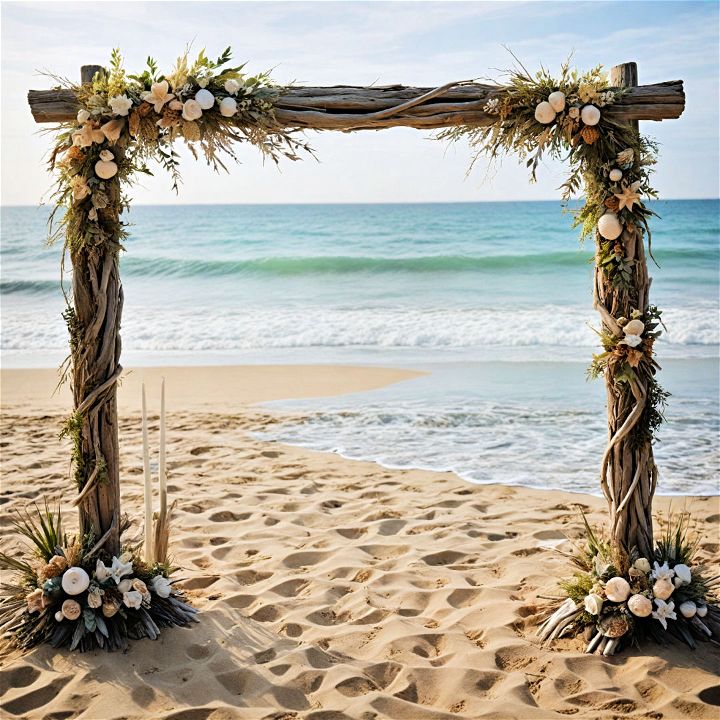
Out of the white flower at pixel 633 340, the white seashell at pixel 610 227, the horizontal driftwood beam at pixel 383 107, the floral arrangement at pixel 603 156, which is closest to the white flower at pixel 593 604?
the floral arrangement at pixel 603 156

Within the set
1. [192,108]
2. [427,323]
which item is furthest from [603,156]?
[427,323]

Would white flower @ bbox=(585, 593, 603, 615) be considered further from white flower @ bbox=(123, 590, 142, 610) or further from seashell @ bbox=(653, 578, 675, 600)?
white flower @ bbox=(123, 590, 142, 610)

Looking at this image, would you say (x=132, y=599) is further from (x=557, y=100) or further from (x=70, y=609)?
(x=557, y=100)

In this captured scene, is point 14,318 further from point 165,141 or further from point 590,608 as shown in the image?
point 590,608

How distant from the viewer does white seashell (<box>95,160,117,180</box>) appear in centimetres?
367

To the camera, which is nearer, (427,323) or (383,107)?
(383,107)

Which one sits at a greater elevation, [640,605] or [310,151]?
[310,151]

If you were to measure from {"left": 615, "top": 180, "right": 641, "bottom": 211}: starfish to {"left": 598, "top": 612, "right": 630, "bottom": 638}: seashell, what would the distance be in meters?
1.80

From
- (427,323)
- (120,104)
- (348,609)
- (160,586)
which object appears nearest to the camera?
(120,104)

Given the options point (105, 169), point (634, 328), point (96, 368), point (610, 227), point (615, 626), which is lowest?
point (615, 626)

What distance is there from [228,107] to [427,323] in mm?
10914

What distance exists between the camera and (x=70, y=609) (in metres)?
3.71

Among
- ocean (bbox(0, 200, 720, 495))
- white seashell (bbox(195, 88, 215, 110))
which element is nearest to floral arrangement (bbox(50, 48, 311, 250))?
white seashell (bbox(195, 88, 215, 110))

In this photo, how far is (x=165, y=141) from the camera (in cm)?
378
